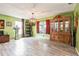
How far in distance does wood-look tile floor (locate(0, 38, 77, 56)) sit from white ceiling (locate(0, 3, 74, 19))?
0.56 metres

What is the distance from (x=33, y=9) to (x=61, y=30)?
0.75 metres

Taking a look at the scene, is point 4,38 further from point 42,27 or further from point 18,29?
point 42,27

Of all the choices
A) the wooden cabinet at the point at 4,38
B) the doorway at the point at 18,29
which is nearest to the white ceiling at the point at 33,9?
the doorway at the point at 18,29

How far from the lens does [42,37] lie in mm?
3328

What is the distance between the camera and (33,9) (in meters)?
3.18

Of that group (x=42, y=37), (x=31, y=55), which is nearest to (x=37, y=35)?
(x=42, y=37)

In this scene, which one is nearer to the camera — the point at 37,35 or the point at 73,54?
the point at 73,54

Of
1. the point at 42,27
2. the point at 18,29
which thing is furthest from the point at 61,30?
the point at 18,29

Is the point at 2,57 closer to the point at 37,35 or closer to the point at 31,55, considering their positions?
the point at 31,55

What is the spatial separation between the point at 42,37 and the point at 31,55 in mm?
453

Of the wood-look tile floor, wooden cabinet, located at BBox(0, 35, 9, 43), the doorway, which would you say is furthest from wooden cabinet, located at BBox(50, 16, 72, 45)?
wooden cabinet, located at BBox(0, 35, 9, 43)

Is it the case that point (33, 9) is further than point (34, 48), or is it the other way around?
point (34, 48)

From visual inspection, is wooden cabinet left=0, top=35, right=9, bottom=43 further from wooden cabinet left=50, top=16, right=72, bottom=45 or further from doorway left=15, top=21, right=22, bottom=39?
wooden cabinet left=50, top=16, right=72, bottom=45

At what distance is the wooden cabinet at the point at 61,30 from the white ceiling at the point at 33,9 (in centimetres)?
19
